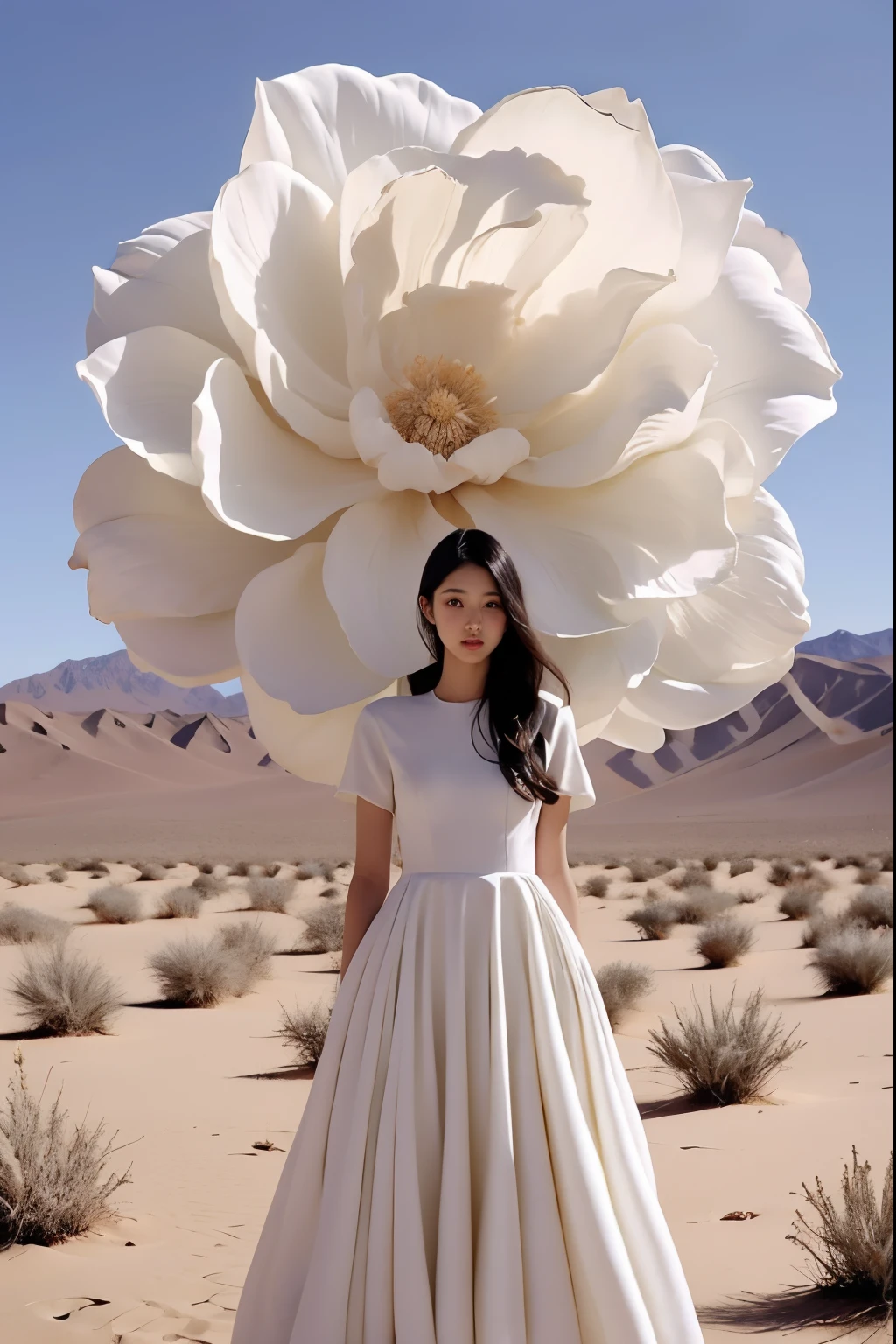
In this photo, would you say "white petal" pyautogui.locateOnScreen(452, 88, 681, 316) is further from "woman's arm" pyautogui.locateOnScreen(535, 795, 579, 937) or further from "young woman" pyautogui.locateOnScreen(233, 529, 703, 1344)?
"woman's arm" pyautogui.locateOnScreen(535, 795, 579, 937)

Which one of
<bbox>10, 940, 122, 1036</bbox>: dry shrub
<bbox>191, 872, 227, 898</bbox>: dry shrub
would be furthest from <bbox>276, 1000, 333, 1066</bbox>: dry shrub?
<bbox>191, 872, 227, 898</bbox>: dry shrub

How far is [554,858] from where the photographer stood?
2.38 meters

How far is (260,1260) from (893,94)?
89.3 inches

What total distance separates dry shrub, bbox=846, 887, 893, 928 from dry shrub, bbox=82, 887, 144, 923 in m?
9.70

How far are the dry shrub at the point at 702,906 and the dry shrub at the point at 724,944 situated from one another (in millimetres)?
2963

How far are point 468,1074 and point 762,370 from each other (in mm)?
1302

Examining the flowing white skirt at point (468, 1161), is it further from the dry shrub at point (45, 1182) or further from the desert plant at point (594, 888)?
the desert plant at point (594, 888)

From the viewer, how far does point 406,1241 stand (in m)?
2.01

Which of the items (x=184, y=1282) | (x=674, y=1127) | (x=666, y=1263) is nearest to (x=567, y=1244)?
(x=666, y=1263)

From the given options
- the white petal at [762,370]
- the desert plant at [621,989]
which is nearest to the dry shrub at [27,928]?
the desert plant at [621,989]

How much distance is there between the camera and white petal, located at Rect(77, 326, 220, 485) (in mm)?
1742

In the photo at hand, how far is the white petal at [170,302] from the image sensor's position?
6.17ft

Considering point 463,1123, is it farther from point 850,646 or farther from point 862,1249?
point 850,646

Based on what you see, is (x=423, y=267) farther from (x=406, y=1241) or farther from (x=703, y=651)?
(x=406, y=1241)
